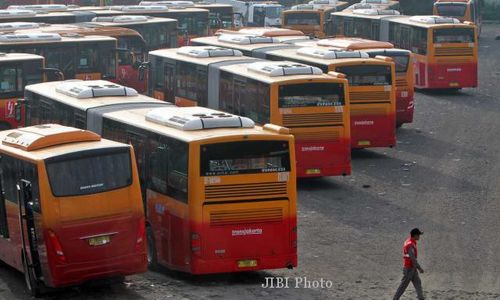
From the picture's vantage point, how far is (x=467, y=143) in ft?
116

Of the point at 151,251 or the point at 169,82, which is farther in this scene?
the point at 169,82

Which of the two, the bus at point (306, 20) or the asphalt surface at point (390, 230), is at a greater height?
the bus at point (306, 20)

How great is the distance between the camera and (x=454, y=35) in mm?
44375

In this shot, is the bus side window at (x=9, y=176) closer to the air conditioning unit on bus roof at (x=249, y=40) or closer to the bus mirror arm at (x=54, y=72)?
the bus mirror arm at (x=54, y=72)

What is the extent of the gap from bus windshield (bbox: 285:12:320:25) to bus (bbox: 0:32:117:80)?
67.3 feet

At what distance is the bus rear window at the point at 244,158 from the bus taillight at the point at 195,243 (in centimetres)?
96

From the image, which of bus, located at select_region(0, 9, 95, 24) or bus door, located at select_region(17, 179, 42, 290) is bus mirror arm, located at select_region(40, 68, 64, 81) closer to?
bus, located at select_region(0, 9, 95, 24)

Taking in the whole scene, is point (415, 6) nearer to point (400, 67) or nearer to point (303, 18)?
point (303, 18)

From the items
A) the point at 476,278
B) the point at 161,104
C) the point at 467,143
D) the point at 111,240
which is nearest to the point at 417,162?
the point at 467,143

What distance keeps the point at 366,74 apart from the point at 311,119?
13.6 feet

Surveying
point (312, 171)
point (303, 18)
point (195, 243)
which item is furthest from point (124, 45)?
point (195, 243)

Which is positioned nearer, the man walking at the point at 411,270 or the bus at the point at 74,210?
the bus at the point at 74,210

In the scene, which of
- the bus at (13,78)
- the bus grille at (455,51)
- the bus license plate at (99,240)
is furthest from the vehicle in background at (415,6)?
the bus license plate at (99,240)

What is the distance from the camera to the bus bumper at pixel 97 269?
60.7ft
